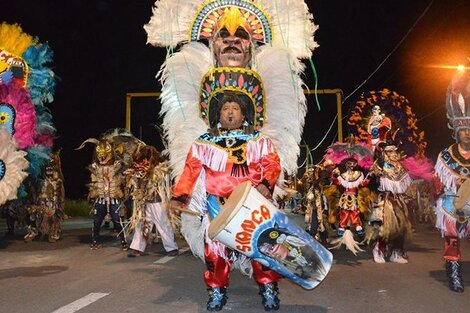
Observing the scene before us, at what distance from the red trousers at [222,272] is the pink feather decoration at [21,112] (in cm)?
617

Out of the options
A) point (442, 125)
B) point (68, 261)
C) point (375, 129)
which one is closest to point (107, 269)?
Answer: point (68, 261)

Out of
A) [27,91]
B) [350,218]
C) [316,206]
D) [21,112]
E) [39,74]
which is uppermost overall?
[39,74]

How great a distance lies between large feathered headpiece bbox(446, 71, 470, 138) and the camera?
646 cm

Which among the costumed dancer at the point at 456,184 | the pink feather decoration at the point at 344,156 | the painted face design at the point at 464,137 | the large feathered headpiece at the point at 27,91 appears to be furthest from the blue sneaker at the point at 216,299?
the large feathered headpiece at the point at 27,91

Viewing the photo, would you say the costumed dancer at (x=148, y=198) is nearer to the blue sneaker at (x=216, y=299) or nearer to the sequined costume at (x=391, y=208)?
the sequined costume at (x=391, y=208)

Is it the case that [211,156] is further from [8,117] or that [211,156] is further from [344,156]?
[8,117]

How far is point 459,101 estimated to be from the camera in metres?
6.52

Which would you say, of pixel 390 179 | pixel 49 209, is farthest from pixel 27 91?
pixel 390 179

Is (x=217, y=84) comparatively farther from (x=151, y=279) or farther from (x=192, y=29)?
(x=151, y=279)

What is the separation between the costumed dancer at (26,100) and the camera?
1001 cm

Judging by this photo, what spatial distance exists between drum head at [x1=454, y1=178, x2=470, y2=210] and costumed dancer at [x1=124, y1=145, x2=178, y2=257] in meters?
5.07

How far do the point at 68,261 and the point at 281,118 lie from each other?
15.1ft

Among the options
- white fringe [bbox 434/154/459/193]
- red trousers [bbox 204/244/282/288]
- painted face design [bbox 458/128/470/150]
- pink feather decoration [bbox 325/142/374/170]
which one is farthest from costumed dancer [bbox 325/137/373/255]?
red trousers [bbox 204/244/282/288]

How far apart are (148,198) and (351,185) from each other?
379 centimetres
